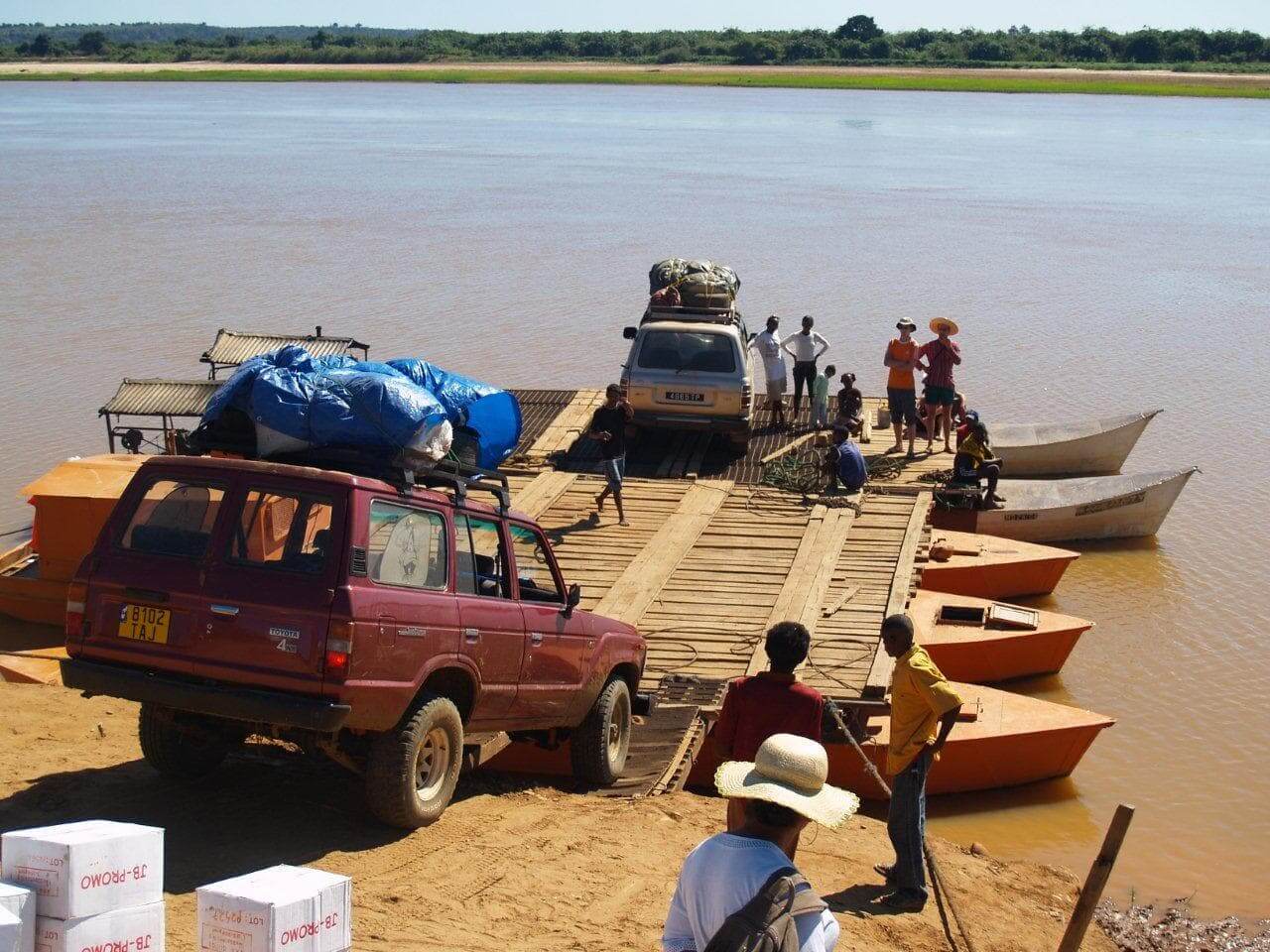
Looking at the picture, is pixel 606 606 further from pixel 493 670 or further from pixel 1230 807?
pixel 1230 807

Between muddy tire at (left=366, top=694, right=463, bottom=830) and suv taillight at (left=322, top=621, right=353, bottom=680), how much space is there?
63 centimetres

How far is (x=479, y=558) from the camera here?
28.1 ft

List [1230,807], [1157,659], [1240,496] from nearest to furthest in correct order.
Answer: [1230,807], [1157,659], [1240,496]

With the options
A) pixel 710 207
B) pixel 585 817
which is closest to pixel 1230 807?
pixel 585 817

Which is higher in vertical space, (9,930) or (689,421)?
(9,930)

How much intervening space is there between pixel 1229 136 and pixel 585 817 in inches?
3326

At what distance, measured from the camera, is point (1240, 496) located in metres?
21.2

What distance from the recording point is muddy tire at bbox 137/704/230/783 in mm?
8188

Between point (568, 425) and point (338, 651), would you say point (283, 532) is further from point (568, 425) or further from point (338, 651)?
point (568, 425)

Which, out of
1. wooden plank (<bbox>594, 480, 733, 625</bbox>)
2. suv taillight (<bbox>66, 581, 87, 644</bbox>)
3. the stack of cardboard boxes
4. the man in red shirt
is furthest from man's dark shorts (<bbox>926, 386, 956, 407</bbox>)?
the stack of cardboard boxes

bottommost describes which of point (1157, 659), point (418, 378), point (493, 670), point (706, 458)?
point (1157, 659)

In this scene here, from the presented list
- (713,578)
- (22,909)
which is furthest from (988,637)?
(22,909)

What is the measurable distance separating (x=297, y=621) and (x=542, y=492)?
8839 mm

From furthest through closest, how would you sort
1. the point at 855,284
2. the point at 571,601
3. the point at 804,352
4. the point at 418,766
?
the point at 855,284 < the point at 804,352 < the point at 571,601 < the point at 418,766
